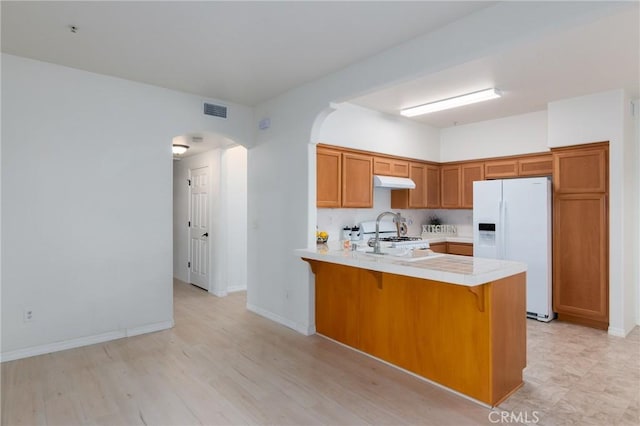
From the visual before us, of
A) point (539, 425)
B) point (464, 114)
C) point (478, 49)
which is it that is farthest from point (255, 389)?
point (464, 114)

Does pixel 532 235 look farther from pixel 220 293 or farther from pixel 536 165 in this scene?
pixel 220 293

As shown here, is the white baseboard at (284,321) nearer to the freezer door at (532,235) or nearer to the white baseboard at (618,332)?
the freezer door at (532,235)

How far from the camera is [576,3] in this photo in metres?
2.07

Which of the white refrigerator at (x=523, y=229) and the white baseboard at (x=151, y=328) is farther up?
the white refrigerator at (x=523, y=229)

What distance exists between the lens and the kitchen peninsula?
2.48 meters

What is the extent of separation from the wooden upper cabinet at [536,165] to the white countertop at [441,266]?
2.71m

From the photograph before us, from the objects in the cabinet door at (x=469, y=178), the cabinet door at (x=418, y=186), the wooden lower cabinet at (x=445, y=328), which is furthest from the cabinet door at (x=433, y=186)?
the wooden lower cabinet at (x=445, y=328)

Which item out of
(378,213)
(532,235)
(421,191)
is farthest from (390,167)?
(532,235)

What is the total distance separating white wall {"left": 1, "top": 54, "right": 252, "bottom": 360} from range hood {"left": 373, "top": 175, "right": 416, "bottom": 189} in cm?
247

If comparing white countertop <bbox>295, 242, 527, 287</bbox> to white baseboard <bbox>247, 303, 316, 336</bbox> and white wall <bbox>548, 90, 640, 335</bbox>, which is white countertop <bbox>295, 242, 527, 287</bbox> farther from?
white wall <bbox>548, 90, 640, 335</bbox>

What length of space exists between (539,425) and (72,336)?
3950 millimetres

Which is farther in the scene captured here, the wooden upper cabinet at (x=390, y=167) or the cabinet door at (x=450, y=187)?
the cabinet door at (x=450, y=187)

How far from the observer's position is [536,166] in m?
5.02

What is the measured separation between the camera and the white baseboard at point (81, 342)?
3.21 metres
